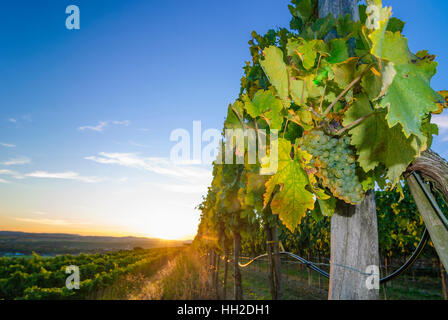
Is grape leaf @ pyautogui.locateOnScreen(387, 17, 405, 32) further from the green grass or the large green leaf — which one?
the green grass

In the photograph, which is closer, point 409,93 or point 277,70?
point 409,93

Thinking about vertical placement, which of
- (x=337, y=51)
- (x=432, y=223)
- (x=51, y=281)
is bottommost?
(x=51, y=281)

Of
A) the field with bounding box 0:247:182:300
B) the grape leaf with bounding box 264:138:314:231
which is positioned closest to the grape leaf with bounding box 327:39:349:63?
the grape leaf with bounding box 264:138:314:231

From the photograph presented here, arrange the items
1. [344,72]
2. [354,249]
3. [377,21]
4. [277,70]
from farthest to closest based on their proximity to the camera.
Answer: [354,249], [277,70], [344,72], [377,21]

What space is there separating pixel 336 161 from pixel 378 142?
155 mm

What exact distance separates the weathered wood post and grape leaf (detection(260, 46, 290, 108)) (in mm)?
570

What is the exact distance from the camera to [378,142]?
92 cm

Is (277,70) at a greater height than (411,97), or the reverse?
(277,70)

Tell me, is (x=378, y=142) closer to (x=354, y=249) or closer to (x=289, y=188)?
(x=289, y=188)

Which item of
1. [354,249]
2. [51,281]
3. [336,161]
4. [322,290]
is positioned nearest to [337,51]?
[336,161]

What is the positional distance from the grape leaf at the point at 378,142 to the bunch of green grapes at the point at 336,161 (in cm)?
4

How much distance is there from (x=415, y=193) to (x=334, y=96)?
0.54 metres

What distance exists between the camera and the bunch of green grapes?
959 mm

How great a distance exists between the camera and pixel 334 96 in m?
0.95
